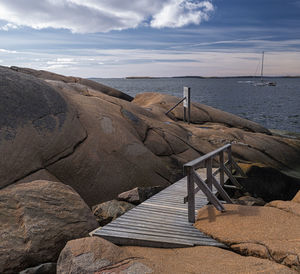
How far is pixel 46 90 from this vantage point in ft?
33.4

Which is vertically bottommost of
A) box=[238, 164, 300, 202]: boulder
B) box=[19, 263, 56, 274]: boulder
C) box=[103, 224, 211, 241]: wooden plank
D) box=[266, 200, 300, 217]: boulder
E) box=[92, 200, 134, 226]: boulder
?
box=[238, 164, 300, 202]: boulder

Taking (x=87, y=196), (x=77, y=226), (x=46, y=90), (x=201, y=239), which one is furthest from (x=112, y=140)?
(x=201, y=239)

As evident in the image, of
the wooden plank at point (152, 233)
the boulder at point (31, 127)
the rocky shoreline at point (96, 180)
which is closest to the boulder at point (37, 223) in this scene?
the rocky shoreline at point (96, 180)

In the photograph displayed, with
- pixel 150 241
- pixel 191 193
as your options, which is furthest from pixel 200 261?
pixel 191 193

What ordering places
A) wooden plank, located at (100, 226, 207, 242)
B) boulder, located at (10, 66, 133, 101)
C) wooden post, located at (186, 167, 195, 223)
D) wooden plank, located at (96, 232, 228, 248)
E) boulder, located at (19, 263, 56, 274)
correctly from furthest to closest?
boulder, located at (10, 66, 133, 101), wooden post, located at (186, 167, 195, 223), wooden plank, located at (100, 226, 207, 242), wooden plank, located at (96, 232, 228, 248), boulder, located at (19, 263, 56, 274)

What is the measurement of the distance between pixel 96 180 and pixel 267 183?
279 inches

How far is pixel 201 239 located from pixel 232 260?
996mm

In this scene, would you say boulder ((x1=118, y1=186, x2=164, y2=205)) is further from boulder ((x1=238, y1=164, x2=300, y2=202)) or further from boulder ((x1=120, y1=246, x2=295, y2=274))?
boulder ((x1=238, y1=164, x2=300, y2=202))

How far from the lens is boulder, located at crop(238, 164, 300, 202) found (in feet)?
39.5

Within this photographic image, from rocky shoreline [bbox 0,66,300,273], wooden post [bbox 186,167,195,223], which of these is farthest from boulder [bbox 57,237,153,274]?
wooden post [bbox 186,167,195,223]

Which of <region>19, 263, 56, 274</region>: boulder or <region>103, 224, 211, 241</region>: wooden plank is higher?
<region>103, 224, 211, 241</region>: wooden plank

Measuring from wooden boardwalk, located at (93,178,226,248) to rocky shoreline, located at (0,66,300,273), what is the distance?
0.18 meters

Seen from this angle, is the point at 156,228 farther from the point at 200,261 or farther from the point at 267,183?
the point at 267,183

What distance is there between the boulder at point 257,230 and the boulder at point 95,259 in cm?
175
